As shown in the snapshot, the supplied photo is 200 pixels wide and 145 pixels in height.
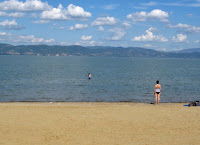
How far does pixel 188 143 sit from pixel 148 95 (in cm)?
2061

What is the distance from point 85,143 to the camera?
12.2 metres

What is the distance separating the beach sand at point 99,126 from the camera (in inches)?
495

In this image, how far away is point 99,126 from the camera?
14898 mm

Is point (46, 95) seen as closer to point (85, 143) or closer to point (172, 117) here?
point (172, 117)

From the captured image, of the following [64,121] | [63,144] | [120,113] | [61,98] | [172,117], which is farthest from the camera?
[61,98]

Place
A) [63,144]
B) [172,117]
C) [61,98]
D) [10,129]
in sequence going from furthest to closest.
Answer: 1. [61,98]
2. [172,117]
3. [10,129]
4. [63,144]

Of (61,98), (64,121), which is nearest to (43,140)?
(64,121)

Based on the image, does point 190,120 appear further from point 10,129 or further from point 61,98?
point 61,98

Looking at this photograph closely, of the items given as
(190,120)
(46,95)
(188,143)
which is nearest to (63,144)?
(188,143)

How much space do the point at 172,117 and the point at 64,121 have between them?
21.5 feet

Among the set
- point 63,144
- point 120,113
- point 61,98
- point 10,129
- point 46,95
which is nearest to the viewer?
point 63,144

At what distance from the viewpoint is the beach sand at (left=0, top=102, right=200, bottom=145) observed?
41.2ft

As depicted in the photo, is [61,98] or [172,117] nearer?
[172,117]

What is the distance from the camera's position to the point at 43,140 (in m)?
12.5
